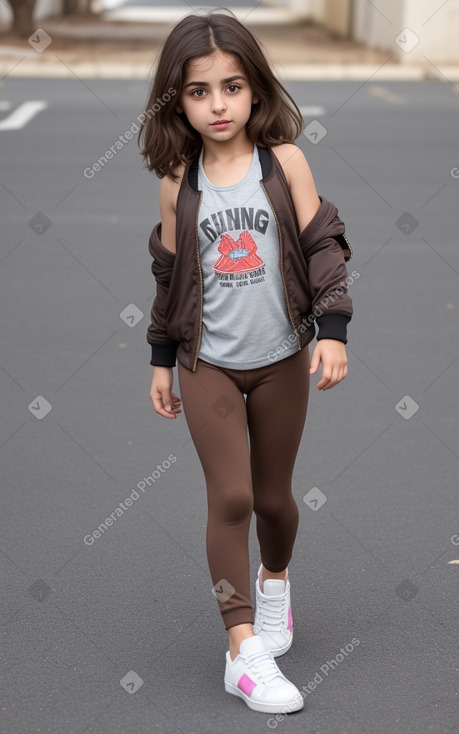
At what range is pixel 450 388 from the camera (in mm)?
5723

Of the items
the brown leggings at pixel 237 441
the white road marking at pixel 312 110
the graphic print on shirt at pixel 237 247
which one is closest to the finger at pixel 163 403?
the brown leggings at pixel 237 441

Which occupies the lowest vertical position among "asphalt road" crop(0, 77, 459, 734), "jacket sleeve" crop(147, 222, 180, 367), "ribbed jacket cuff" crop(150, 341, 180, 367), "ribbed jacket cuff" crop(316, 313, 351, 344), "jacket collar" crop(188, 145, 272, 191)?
"asphalt road" crop(0, 77, 459, 734)

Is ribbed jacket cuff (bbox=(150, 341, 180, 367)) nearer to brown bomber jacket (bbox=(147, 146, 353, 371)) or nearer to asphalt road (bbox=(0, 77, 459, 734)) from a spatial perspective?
brown bomber jacket (bbox=(147, 146, 353, 371))

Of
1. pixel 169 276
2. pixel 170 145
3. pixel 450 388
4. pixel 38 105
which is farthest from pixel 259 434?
pixel 38 105

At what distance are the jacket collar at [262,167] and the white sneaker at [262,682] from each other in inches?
49.0

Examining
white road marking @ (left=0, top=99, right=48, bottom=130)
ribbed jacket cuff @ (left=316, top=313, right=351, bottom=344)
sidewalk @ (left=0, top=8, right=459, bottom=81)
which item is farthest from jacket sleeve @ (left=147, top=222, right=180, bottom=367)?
sidewalk @ (left=0, top=8, right=459, bottom=81)

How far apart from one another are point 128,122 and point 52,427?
8.66m

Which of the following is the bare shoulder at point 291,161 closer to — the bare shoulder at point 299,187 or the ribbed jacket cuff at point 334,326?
the bare shoulder at point 299,187

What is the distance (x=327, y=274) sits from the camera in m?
3.01

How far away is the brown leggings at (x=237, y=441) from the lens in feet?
10.1

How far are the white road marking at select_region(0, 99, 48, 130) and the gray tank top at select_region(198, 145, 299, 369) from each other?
10.3m

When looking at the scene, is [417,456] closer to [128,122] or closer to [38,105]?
[128,122]

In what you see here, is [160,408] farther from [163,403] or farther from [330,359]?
[330,359]

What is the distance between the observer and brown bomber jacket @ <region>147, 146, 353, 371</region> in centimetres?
302
